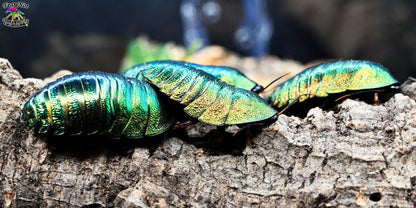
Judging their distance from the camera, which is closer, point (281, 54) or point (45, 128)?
point (45, 128)

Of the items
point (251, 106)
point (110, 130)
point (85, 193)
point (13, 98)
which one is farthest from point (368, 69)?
point (13, 98)

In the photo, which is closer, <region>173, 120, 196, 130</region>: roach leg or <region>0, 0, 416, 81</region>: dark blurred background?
<region>173, 120, 196, 130</region>: roach leg

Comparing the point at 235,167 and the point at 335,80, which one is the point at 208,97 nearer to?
the point at 235,167

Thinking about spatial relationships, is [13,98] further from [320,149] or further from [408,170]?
[408,170]

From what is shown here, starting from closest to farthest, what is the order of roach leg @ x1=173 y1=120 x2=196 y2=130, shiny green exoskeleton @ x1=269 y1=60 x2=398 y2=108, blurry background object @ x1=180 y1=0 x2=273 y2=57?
roach leg @ x1=173 y1=120 x2=196 y2=130, shiny green exoskeleton @ x1=269 y1=60 x2=398 y2=108, blurry background object @ x1=180 y1=0 x2=273 y2=57

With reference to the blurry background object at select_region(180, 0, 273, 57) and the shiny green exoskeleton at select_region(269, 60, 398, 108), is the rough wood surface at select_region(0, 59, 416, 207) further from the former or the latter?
the blurry background object at select_region(180, 0, 273, 57)

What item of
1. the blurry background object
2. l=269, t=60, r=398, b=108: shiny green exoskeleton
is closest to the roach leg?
l=269, t=60, r=398, b=108: shiny green exoskeleton
